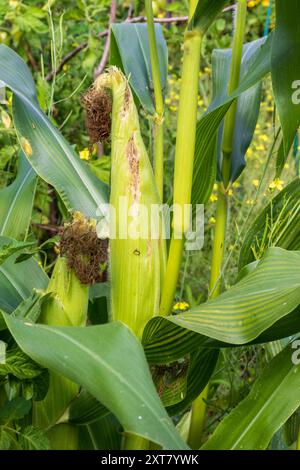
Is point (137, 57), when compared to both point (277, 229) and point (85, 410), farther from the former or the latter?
point (85, 410)

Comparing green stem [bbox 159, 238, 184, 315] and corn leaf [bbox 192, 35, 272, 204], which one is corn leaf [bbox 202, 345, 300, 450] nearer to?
green stem [bbox 159, 238, 184, 315]

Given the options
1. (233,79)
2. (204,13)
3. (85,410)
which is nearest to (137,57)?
(233,79)

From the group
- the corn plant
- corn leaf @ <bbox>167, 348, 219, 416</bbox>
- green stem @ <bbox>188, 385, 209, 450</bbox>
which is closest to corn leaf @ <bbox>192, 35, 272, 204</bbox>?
the corn plant

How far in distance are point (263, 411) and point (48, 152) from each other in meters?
0.60

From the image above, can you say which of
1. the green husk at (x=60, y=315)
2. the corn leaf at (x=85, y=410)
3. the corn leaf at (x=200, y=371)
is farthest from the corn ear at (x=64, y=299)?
the corn leaf at (x=200, y=371)

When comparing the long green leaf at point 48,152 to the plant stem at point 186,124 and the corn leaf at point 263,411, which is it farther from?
the corn leaf at point 263,411

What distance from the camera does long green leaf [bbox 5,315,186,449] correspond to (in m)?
0.87

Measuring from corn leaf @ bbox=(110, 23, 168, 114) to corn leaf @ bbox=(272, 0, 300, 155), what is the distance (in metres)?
0.24

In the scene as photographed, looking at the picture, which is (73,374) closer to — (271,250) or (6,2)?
(271,250)

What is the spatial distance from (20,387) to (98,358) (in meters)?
0.24

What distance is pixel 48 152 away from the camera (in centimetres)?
138

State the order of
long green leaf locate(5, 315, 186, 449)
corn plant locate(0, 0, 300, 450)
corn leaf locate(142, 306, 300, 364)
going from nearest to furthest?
long green leaf locate(5, 315, 186, 449) → corn plant locate(0, 0, 300, 450) → corn leaf locate(142, 306, 300, 364)

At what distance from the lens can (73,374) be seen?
3.10 ft

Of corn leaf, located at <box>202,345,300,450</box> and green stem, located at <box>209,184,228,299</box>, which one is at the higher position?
green stem, located at <box>209,184,228,299</box>
